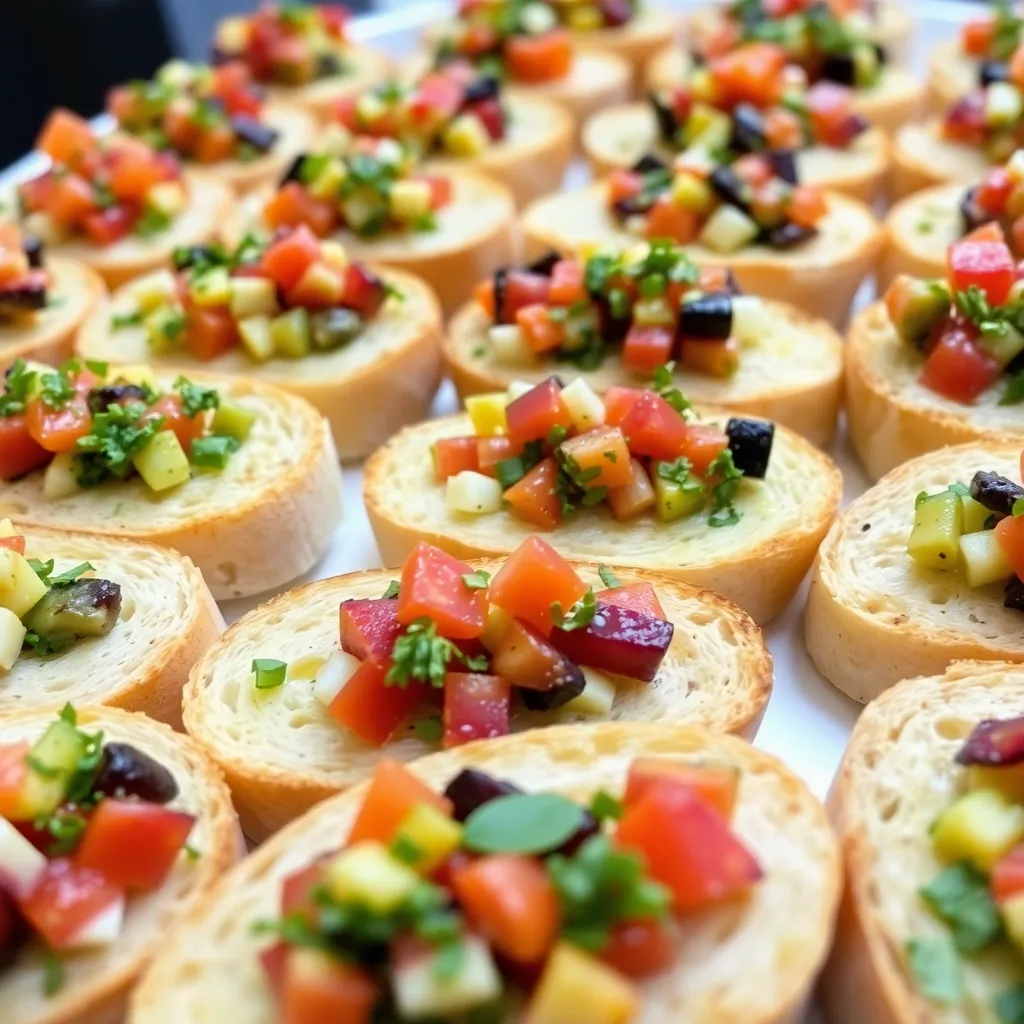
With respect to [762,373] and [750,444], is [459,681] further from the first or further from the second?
[762,373]

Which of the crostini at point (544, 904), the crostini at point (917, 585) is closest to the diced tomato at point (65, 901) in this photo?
the crostini at point (544, 904)

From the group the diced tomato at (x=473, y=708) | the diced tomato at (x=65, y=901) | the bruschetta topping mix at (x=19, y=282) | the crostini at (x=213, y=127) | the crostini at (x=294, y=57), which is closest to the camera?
the diced tomato at (x=65, y=901)

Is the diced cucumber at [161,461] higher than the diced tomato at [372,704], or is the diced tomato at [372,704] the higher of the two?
the diced cucumber at [161,461]

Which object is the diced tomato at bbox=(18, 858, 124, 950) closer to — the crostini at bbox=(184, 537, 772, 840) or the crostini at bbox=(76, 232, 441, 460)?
the crostini at bbox=(184, 537, 772, 840)

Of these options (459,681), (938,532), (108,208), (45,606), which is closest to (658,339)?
(938,532)

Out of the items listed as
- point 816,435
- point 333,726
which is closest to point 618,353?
point 816,435

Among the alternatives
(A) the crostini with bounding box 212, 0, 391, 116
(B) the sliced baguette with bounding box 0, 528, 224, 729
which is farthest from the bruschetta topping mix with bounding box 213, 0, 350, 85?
(B) the sliced baguette with bounding box 0, 528, 224, 729

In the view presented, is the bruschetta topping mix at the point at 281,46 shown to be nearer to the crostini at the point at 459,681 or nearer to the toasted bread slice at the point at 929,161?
the toasted bread slice at the point at 929,161
